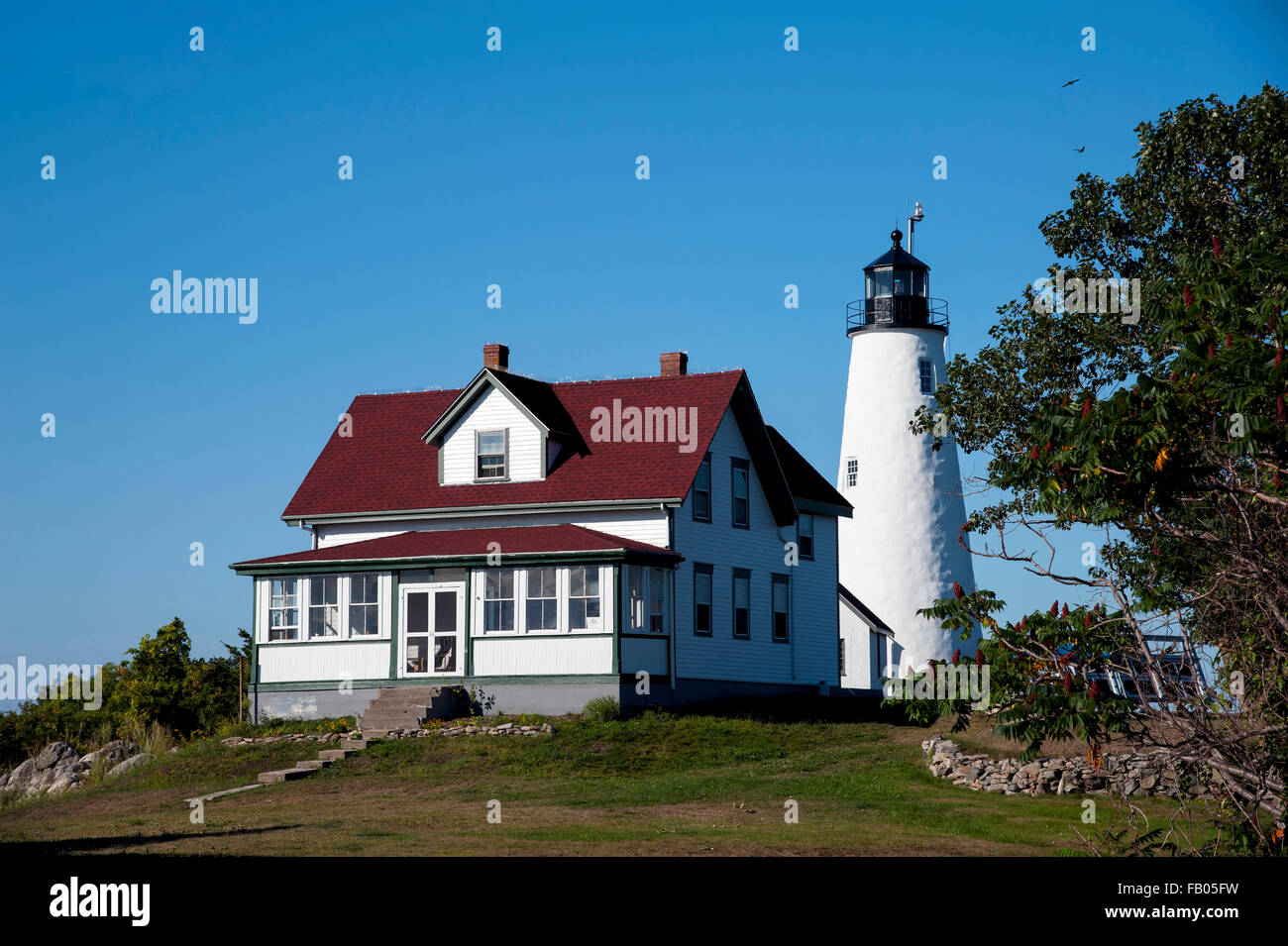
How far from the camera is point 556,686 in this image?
111 ft

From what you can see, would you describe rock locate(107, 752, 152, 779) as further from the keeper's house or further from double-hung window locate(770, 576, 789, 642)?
double-hung window locate(770, 576, 789, 642)

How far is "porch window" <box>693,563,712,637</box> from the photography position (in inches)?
1460

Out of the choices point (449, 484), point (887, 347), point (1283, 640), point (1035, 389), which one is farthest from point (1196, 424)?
point (887, 347)

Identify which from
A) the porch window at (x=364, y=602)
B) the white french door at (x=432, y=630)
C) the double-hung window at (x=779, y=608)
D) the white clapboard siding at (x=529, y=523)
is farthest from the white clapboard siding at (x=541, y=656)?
the double-hung window at (x=779, y=608)

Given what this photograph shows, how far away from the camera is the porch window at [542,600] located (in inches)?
1355

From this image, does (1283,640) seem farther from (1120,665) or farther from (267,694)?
(267,694)

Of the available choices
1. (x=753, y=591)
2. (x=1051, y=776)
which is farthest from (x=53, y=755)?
(x=1051, y=776)

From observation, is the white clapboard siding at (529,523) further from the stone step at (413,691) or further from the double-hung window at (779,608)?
the double-hung window at (779,608)

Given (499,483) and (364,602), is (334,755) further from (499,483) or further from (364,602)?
A: (499,483)

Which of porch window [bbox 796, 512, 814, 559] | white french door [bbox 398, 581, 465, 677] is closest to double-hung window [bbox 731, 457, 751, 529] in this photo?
porch window [bbox 796, 512, 814, 559]

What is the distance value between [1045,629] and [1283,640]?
2.24 metres

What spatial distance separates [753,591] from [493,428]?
318 inches

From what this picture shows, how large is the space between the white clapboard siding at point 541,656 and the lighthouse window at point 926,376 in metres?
18.4
